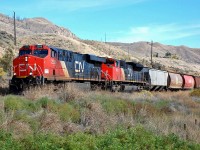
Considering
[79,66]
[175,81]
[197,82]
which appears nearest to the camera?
[79,66]

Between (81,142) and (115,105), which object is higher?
(81,142)

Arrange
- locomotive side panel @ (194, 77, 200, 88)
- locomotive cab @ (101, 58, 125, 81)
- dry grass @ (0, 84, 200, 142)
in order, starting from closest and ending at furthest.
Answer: dry grass @ (0, 84, 200, 142) < locomotive cab @ (101, 58, 125, 81) < locomotive side panel @ (194, 77, 200, 88)

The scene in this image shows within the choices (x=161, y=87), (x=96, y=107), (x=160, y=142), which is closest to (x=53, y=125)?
(x=160, y=142)

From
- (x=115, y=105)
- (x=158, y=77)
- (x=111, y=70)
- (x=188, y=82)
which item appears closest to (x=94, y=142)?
(x=115, y=105)

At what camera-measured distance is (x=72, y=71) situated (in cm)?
2577

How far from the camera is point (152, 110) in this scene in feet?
72.3

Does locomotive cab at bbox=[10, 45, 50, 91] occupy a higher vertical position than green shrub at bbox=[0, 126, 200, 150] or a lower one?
higher

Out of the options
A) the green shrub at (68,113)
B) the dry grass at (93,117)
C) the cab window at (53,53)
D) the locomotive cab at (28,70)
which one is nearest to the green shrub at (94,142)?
the dry grass at (93,117)

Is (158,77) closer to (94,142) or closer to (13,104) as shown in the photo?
(13,104)

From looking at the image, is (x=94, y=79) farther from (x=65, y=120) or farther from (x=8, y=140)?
(x=8, y=140)

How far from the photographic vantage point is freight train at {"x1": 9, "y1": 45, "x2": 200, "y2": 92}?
21.7 meters

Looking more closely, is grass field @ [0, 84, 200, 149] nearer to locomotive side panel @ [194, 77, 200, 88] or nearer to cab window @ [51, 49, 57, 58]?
cab window @ [51, 49, 57, 58]

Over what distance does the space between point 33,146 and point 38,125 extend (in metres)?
4.48

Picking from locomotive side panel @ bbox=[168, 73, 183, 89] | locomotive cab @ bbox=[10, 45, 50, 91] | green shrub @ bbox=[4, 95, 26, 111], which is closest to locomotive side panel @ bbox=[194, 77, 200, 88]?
locomotive side panel @ bbox=[168, 73, 183, 89]
